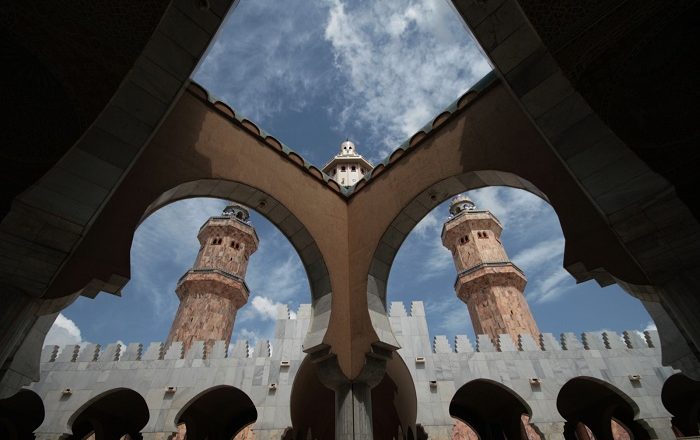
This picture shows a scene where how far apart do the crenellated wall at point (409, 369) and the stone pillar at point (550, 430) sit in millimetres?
31

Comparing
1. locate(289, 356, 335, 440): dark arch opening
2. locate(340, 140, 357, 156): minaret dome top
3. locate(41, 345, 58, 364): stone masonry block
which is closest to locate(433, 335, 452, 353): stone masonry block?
locate(289, 356, 335, 440): dark arch opening

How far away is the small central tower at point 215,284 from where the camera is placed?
57.5ft

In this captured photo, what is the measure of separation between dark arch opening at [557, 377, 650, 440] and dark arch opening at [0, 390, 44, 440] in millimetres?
18000

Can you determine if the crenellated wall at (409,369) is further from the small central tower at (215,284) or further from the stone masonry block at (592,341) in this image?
the small central tower at (215,284)

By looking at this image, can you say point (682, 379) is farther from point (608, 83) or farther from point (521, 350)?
point (608, 83)

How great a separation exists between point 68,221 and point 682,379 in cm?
1661

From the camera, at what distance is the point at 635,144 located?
372 centimetres

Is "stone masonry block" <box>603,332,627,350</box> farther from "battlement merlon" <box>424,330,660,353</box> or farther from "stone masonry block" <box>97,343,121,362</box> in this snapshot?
"stone masonry block" <box>97,343,121,362</box>

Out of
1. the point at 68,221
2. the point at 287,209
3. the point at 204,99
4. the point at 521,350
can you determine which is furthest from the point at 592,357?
the point at 68,221

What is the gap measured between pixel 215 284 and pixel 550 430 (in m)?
15.0

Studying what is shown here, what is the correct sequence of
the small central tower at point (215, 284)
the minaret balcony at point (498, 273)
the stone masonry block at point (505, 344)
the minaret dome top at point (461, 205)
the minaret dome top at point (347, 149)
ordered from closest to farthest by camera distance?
the stone masonry block at point (505, 344) < the small central tower at point (215, 284) < the minaret balcony at point (498, 273) < the minaret dome top at point (461, 205) < the minaret dome top at point (347, 149)

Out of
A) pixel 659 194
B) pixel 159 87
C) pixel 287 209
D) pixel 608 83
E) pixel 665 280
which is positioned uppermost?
pixel 287 209

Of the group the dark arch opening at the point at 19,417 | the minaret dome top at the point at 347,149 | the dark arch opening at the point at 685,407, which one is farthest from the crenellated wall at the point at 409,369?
the minaret dome top at the point at 347,149

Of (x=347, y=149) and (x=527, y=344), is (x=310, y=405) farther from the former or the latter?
(x=347, y=149)
